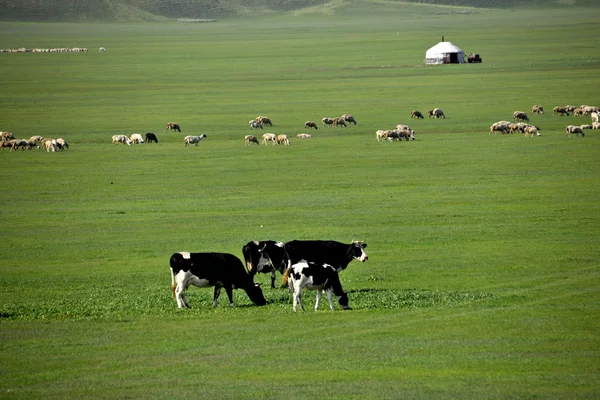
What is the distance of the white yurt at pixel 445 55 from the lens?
348 ft

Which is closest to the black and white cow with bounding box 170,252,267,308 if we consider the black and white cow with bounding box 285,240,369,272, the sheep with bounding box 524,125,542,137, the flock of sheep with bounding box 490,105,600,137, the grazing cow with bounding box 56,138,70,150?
the black and white cow with bounding box 285,240,369,272

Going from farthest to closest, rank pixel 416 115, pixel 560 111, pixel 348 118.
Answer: pixel 416 115, pixel 560 111, pixel 348 118

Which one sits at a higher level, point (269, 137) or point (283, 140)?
point (269, 137)

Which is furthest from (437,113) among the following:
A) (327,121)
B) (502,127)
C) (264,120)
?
(264,120)

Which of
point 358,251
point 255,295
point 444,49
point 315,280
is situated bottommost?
point 255,295

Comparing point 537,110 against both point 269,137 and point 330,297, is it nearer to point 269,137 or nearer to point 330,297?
point 269,137

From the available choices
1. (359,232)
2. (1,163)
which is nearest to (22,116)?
(1,163)

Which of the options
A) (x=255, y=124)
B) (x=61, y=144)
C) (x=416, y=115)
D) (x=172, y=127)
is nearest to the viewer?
(x=61, y=144)

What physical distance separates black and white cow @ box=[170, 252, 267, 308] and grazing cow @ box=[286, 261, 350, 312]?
103 cm

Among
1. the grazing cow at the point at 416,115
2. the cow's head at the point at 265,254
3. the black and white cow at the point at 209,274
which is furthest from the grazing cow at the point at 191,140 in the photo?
the black and white cow at the point at 209,274

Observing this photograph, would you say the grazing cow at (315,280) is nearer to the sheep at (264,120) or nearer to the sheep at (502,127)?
the sheep at (502,127)

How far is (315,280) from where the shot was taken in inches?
719

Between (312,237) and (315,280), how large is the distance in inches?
328

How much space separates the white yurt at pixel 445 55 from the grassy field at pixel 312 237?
2909cm
